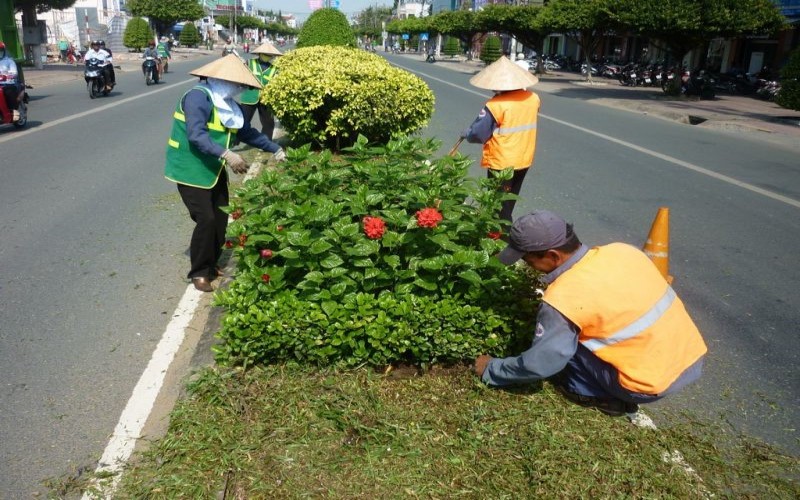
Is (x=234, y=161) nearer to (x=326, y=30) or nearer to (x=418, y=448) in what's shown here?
(x=418, y=448)

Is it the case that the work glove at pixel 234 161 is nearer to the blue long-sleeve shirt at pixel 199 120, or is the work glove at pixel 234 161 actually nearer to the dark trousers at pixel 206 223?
the blue long-sleeve shirt at pixel 199 120

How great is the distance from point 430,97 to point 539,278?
19.2 ft

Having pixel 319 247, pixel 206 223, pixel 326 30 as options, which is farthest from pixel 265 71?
pixel 319 247

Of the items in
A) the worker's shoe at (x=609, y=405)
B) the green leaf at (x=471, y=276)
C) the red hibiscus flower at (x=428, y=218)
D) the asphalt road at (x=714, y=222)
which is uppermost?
the red hibiscus flower at (x=428, y=218)

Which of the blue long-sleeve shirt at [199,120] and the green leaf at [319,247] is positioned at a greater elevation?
the blue long-sleeve shirt at [199,120]

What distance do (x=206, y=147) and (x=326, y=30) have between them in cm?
1106

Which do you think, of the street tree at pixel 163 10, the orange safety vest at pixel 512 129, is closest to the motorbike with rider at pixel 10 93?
the orange safety vest at pixel 512 129

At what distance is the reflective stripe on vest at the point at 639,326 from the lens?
276cm

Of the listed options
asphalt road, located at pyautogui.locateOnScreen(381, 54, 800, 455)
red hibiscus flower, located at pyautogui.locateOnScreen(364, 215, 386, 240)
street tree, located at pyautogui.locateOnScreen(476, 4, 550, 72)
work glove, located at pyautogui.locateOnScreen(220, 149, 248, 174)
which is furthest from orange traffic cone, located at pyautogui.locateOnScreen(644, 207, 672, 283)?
street tree, located at pyautogui.locateOnScreen(476, 4, 550, 72)

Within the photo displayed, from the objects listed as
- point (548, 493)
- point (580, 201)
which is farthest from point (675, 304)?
point (580, 201)

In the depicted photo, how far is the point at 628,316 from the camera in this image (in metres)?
2.75

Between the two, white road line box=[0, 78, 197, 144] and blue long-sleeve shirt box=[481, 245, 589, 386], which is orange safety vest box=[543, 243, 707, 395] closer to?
blue long-sleeve shirt box=[481, 245, 589, 386]

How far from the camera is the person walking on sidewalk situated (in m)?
2.75

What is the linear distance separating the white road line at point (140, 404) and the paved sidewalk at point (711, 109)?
13.3m
